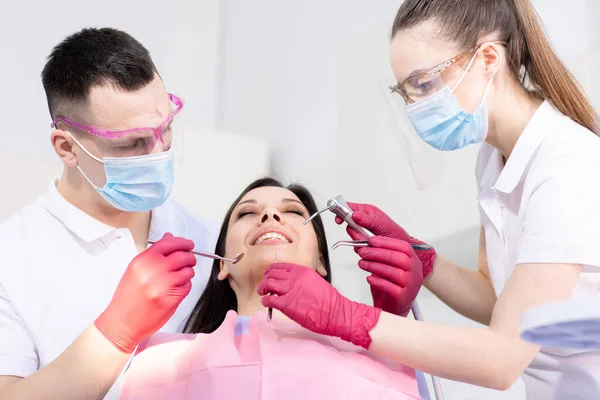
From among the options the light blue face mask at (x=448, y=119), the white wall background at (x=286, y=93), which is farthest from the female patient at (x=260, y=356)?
the white wall background at (x=286, y=93)

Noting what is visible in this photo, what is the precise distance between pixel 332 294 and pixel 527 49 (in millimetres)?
779

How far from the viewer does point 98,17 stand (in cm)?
326

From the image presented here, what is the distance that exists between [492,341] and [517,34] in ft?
2.49

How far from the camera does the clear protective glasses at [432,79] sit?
68.9 inches

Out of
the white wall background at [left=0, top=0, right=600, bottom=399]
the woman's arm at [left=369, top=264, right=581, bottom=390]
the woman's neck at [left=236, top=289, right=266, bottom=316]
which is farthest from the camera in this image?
the white wall background at [left=0, top=0, right=600, bottom=399]

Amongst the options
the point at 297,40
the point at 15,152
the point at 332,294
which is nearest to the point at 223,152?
the point at 297,40

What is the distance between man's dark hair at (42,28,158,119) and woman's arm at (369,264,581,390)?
0.92 m

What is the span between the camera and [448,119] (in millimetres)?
1774

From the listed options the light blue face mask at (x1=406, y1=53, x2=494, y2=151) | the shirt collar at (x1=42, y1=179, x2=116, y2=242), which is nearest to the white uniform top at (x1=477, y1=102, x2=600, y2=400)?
the light blue face mask at (x1=406, y1=53, x2=494, y2=151)

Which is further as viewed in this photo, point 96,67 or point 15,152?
point 15,152

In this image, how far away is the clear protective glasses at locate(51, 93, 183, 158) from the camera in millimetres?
1852

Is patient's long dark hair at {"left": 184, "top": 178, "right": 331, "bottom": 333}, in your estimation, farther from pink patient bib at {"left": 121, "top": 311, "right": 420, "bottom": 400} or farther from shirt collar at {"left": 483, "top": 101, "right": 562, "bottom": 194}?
shirt collar at {"left": 483, "top": 101, "right": 562, "bottom": 194}

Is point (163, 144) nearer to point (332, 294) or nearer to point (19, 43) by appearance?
point (332, 294)

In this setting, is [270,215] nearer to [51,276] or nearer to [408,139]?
[408,139]
